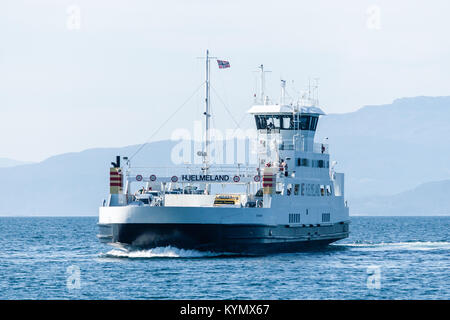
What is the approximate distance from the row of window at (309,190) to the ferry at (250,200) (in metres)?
0.06

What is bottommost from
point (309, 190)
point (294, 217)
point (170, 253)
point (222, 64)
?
point (170, 253)

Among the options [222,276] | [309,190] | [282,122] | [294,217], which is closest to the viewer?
[222,276]

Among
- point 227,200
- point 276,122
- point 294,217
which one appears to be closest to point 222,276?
point 227,200

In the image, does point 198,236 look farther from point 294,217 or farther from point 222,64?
point 222,64

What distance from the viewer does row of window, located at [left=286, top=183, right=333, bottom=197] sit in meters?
67.0

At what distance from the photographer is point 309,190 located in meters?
69.6

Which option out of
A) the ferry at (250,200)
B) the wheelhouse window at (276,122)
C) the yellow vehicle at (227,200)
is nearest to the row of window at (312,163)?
the ferry at (250,200)

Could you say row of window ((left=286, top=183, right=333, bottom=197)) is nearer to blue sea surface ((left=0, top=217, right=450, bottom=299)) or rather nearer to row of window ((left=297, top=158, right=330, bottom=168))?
row of window ((left=297, top=158, right=330, bottom=168))

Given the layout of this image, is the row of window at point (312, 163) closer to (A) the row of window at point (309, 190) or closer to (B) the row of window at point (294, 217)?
(A) the row of window at point (309, 190)

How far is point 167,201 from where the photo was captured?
63312 mm

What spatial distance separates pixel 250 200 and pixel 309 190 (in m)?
8.31

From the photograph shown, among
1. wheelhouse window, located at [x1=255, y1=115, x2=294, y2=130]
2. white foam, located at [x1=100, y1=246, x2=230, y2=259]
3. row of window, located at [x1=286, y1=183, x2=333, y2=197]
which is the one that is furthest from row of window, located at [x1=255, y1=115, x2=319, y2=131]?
white foam, located at [x1=100, y1=246, x2=230, y2=259]

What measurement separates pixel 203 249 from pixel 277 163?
1043 cm
